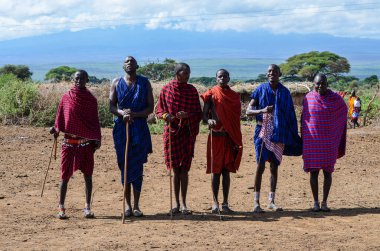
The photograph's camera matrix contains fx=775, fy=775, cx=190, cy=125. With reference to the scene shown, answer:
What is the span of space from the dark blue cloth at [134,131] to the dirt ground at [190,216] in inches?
22.8

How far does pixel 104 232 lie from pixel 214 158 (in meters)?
1.72

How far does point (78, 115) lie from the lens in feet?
29.0

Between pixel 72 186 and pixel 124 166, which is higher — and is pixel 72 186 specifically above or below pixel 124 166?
below

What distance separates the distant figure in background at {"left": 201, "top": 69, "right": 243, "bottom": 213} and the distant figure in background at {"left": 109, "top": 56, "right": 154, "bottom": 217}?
28.2 inches

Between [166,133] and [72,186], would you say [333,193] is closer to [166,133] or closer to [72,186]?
[166,133]

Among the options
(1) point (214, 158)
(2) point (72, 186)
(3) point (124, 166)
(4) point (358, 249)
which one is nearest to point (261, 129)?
(1) point (214, 158)

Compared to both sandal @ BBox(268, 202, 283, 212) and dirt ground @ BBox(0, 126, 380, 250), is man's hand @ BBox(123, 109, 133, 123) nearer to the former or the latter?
dirt ground @ BBox(0, 126, 380, 250)

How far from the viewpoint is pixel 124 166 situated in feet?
29.6

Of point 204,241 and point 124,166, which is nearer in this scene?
point 204,241

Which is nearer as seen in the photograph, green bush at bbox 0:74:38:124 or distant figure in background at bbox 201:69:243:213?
distant figure in background at bbox 201:69:243:213

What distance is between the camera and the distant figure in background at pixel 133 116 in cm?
889

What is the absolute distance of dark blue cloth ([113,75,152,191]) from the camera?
8.90m

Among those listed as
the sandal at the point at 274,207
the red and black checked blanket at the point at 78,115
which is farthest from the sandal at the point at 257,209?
the red and black checked blanket at the point at 78,115

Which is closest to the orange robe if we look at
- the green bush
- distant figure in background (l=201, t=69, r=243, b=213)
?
distant figure in background (l=201, t=69, r=243, b=213)
